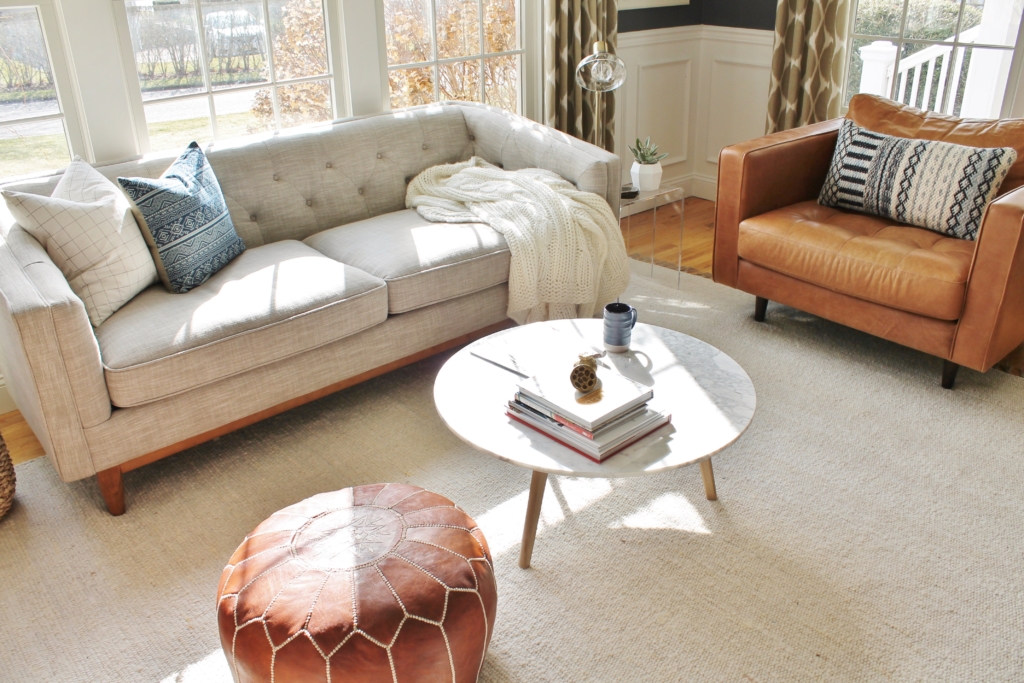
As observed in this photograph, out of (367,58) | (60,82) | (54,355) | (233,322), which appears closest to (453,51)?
Answer: (367,58)

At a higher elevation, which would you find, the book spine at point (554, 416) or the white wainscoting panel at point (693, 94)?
the white wainscoting panel at point (693, 94)

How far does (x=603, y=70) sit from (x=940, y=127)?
4.29 ft

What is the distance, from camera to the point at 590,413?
178 centimetres

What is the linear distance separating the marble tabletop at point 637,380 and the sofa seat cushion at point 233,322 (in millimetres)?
516

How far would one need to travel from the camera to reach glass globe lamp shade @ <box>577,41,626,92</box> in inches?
135

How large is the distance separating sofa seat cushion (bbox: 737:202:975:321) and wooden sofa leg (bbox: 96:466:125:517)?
2269mm

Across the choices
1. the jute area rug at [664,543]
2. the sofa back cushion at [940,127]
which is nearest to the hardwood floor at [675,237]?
the sofa back cushion at [940,127]

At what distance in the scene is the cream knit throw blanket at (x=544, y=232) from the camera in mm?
2922

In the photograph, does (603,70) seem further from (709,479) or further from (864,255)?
(709,479)

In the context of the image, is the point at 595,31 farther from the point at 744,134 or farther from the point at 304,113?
the point at 304,113

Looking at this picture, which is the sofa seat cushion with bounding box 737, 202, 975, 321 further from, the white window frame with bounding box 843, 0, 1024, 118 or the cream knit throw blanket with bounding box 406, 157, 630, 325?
the white window frame with bounding box 843, 0, 1024, 118

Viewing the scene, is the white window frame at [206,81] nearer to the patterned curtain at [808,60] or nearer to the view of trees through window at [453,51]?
the view of trees through window at [453,51]

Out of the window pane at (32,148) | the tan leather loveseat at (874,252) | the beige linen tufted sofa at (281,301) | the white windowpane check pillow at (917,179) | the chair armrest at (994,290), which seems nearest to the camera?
the beige linen tufted sofa at (281,301)

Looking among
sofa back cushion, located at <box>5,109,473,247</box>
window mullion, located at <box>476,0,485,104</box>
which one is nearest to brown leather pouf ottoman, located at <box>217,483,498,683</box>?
sofa back cushion, located at <box>5,109,473,247</box>
